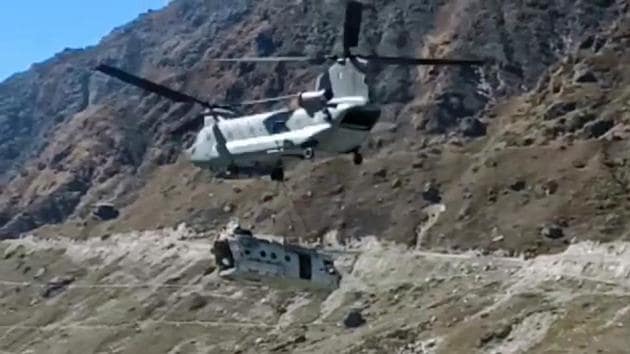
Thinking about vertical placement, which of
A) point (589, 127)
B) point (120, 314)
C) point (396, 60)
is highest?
point (396, 60)

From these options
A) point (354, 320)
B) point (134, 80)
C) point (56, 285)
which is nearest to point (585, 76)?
point (354, 320)

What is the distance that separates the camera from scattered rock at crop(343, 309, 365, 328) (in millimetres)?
118062

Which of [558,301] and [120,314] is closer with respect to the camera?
[558,301]

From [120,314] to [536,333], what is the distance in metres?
61.5

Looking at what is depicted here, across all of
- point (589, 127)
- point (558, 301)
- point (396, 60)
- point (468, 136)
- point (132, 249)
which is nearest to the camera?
point (396, 60)

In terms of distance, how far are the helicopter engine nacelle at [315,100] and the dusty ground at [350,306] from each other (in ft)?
119

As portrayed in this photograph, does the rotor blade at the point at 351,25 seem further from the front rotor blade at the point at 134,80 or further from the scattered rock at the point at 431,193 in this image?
the scattered rock at the point at 431,193

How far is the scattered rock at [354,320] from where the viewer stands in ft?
387

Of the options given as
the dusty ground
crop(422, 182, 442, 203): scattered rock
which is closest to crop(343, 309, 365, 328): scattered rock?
the dusty ground

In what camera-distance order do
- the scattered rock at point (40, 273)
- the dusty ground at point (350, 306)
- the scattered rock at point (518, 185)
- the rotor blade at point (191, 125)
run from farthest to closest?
the scattered rock at point (40, 273) < the scattered rock at point (518, 185) < the dusty ground at point (350, 306) < the rotor blade at point (191, 125)

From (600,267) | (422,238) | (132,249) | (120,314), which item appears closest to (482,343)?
(600,267)

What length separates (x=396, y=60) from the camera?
198ft

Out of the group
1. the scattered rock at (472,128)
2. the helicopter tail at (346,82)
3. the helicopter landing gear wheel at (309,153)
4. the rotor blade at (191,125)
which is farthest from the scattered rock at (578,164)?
the helicopter tail at (346,82)

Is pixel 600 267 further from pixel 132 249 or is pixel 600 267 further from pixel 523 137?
pixel 132 249
